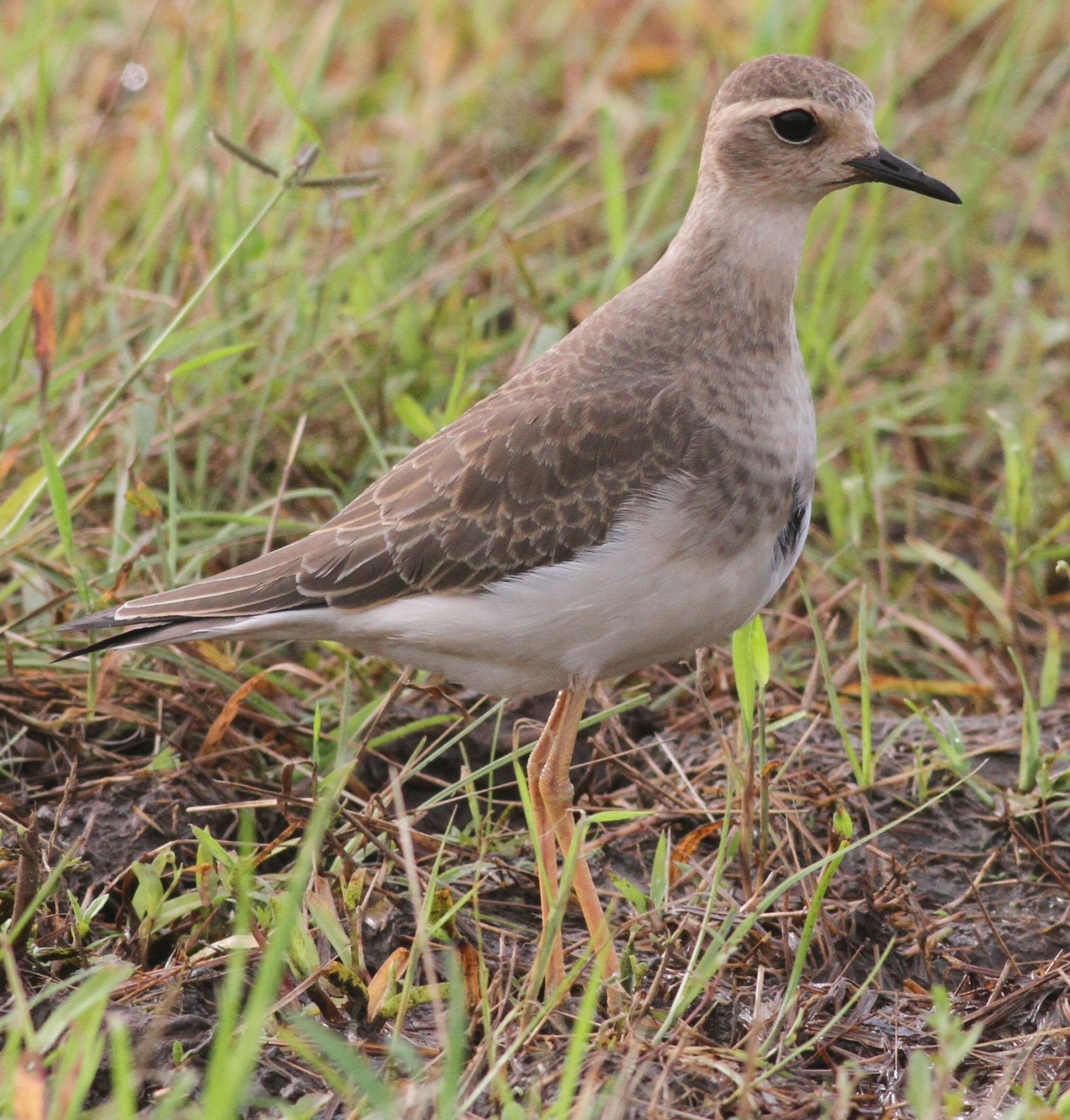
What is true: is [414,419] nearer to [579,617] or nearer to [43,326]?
[43,326]

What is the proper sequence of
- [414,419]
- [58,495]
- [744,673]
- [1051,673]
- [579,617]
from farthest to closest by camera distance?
[414,419] < [1051,673] < [58,495] < [744,673] < [579,617]

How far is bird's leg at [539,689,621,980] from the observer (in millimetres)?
4180

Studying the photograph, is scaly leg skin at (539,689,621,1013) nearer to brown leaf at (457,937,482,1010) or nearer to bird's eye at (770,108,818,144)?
brown leaf at (457,937,482,1010)

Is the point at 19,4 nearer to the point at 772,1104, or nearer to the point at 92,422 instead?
the point at 92,422

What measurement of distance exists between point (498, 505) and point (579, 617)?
0.41 meters

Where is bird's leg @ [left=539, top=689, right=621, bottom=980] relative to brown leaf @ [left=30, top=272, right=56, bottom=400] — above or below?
below

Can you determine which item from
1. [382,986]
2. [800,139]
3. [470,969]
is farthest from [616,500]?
[382,986]

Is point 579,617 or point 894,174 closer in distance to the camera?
point 579,617

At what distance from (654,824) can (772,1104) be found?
1.22 meters

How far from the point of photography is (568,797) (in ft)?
14.2

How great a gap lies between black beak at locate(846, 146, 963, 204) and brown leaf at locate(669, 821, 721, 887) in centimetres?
179

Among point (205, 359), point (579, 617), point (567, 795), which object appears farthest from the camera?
point (205, 359)

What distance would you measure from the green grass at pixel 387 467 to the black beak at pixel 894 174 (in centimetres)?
110

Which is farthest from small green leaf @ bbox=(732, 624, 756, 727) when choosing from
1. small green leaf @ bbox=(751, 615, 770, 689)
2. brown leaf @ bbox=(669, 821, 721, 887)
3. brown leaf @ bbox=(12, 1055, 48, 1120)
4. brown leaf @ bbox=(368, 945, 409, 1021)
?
brown leaf @ bbox=(12, 1055, 48, 1120)
